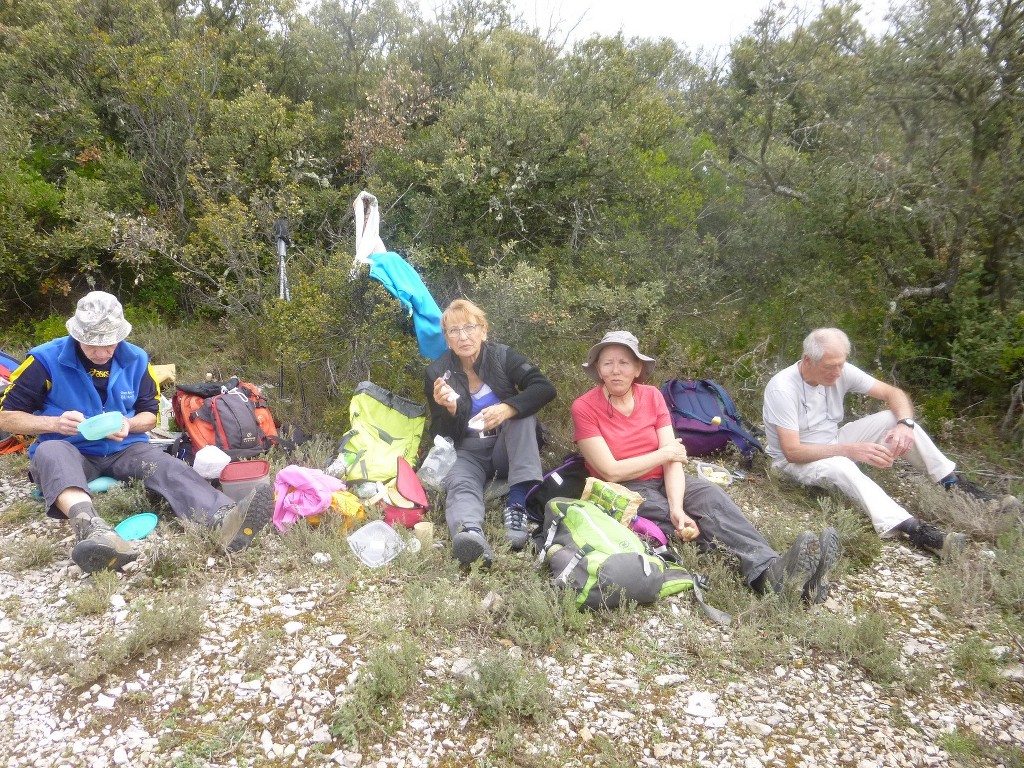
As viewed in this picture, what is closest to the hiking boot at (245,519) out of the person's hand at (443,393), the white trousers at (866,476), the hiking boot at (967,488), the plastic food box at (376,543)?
the plastic food box at (376,543)

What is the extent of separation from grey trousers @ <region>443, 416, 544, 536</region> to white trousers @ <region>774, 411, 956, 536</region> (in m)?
1.97

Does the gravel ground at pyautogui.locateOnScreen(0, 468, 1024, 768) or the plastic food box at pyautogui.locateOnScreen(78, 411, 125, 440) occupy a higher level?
the plastic food box at pyautogui.locateOnScreen(78, 411, 125, 440)

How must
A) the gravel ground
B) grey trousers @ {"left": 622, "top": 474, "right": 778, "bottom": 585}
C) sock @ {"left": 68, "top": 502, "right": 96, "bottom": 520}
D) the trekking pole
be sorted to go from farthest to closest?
1. the trekking pole
2. grey trousers @ {"left": 622, "top": 474, "right": 778, "bottom": 585}
3. sock @ {"left": 68, "top": 502, "right": 96, "bottom": 520}
4. the gravel ground

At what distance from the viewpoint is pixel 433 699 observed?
9.29 feet

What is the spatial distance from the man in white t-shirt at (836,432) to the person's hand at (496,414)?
1.93m

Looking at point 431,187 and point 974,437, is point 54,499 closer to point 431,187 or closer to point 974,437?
point 431,187

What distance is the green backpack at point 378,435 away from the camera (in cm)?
464

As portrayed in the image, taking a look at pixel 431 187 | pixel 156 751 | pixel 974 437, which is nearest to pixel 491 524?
pixel 156 751

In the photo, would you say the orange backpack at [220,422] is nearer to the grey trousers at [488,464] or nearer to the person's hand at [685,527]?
the grey trousers at [488,464]

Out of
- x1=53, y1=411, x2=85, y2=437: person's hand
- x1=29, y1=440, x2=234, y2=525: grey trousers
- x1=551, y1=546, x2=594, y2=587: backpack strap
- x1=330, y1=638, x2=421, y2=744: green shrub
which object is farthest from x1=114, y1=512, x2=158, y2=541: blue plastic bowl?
x1=551, y1=546, x2=594, y2=587: backpack strap

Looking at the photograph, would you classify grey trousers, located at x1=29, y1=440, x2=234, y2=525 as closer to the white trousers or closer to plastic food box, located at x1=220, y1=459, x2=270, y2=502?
plastic food box, located at x1=220, y1=459, x2=270, y2=502

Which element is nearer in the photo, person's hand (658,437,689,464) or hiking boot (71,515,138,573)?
hiking boot (71,515,138,573)

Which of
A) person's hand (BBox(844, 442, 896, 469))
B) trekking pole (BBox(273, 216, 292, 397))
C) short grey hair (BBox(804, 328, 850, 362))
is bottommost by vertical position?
person's hand (BBox(844, 442, 896, 469))

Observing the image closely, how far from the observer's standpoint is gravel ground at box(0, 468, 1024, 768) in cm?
260
